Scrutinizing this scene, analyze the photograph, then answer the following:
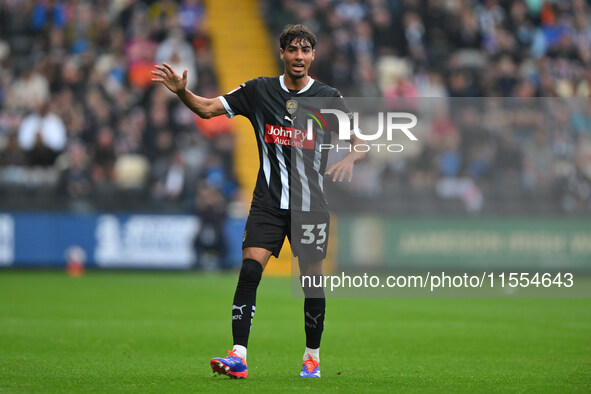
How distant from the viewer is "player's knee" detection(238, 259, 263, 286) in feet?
22.0

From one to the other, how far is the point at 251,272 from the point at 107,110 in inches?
567

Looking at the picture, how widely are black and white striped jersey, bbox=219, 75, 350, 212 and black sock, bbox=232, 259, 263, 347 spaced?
0.52m

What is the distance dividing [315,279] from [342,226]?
469 inches

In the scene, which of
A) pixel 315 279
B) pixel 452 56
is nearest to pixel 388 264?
pixel 452 56

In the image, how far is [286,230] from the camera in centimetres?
696

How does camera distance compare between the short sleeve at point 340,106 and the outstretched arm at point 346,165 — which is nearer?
the outstretched arm at point 346,165

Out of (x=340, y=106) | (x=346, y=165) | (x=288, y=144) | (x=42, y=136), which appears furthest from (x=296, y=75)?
(x=42, y=136)

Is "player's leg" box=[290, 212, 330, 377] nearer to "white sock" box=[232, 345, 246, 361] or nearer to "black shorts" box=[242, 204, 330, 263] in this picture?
"black shorts" box=[242, 204, 330, 263]

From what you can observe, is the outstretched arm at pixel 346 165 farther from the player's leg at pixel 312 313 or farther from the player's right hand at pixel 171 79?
the player's right hand at pixel 171 79

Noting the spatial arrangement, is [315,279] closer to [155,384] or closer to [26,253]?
[155,384]

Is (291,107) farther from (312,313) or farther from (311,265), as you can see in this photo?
(312,313)

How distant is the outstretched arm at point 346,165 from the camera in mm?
6699

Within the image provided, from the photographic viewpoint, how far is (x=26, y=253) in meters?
18.7

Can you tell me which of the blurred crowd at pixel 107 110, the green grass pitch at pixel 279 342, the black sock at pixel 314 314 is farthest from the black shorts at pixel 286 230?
the blurred crowd at pixel 107 110
